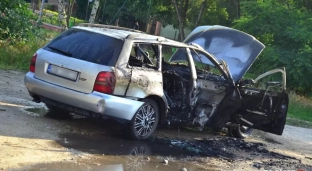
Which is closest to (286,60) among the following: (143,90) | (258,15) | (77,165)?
(258,15)

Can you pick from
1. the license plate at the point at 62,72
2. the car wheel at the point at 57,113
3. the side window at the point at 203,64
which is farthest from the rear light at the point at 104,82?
the side window at the point at 203,64

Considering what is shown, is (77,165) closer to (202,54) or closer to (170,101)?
(170,101)

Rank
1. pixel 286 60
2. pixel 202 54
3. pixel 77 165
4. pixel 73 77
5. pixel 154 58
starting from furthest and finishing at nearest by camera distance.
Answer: pixel 286 60 < pixel 202 54 < pixel 154 58 < pixel 73 77 < pixel 77 165

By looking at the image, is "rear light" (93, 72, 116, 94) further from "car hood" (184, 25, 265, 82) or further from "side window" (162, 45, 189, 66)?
"car hood" (184, 25, 265, 82)

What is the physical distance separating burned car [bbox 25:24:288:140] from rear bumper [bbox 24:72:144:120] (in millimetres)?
14

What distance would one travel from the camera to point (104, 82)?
297 inches

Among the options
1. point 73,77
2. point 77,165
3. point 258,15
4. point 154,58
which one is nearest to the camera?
point 77,165

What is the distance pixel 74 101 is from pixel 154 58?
1816 millimetres

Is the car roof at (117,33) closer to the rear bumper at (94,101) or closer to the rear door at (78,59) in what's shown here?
the rear door at (78,59)

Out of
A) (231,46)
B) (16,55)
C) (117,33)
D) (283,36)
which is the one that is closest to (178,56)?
(231,46)

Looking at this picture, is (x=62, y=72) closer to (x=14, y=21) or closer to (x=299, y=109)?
(x=14, y=21)

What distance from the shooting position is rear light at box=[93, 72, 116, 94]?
7.54 m

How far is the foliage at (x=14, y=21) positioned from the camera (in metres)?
13.4

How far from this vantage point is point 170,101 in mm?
8945
